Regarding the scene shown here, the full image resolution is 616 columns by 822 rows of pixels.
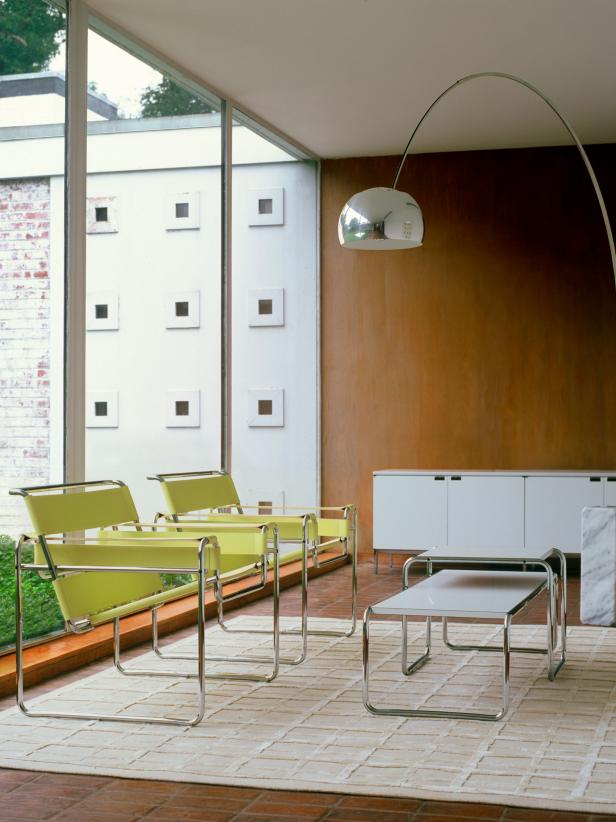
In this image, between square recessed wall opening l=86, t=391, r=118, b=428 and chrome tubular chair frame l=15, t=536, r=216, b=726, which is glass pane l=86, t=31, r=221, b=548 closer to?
square recessed wall opening l=86, t=391, r=118, b=428

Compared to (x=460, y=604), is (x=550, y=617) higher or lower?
lower

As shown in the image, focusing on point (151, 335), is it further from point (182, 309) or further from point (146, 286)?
point (182, 309)

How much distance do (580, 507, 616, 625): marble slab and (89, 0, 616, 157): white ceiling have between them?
2.63m

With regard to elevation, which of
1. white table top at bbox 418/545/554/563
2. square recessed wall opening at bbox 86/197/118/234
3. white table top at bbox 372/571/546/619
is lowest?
white table top at bbox 372/571/546/619

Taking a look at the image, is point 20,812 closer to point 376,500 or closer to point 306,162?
point 376,500

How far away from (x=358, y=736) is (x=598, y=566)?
2498 millimetres

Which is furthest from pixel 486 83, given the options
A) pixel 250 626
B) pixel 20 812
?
pixel 20 812

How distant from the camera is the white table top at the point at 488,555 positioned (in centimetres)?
A: 473

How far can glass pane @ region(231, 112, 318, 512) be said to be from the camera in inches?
332

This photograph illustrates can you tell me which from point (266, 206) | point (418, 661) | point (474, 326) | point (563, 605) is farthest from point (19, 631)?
point (474, 326)

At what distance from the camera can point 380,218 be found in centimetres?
479

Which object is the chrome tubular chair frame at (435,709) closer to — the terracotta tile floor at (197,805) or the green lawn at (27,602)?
the terracotta tile floor at (197,805)

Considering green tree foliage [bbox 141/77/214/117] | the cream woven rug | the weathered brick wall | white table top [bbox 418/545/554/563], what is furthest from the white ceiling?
the cream woven rug

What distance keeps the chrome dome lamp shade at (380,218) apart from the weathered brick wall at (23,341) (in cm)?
141
